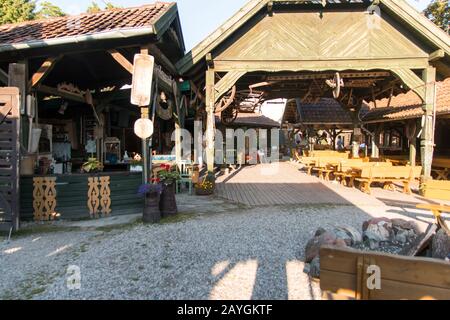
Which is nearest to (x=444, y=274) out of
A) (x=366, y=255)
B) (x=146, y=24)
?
(x=366, y=255)

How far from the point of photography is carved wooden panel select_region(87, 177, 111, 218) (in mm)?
6207

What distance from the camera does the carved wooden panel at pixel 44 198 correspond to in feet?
19.8

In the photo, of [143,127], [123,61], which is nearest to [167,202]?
[143,127]

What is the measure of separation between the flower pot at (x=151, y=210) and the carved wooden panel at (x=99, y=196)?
1030mm

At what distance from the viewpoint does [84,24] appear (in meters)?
6.46

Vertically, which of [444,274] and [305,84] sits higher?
[305,84]

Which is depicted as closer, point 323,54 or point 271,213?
point 271,213

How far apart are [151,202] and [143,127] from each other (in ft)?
5.13

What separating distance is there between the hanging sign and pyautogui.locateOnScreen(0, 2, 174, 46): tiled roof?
6.12ft

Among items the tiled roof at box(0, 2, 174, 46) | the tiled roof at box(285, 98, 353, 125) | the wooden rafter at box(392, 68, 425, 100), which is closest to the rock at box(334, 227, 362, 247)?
the tiled roof at box(0, 2, 174, 46)

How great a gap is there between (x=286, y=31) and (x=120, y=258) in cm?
820

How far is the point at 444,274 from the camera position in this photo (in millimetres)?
2172

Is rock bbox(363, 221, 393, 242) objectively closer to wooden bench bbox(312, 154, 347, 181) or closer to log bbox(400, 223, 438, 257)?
log bbox(400, 223, 438, 257)
